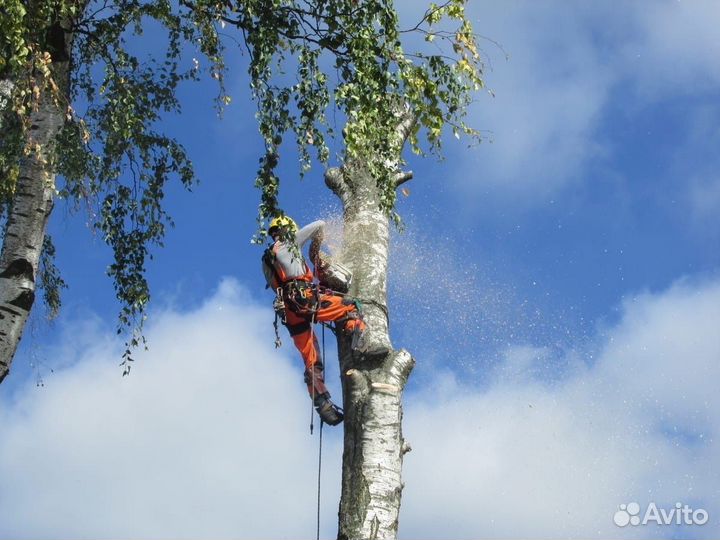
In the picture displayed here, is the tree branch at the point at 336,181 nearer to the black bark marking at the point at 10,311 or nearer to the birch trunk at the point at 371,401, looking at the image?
the birch trunk at the point at 371,401

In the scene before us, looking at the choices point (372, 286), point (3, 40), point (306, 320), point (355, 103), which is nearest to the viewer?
point (3, 40)

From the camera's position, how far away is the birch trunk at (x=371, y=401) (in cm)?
751

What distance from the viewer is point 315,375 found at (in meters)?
9.34

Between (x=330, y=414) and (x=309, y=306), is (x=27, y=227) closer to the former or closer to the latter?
(x=309, y=306)

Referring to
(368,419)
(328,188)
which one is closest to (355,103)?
(328,188)

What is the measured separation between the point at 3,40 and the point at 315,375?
4.36 meters

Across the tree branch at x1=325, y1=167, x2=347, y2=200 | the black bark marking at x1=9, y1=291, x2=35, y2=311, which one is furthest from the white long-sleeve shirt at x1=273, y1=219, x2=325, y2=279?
the black bark marking at x1=9, y1=291, x2=35, y2=311

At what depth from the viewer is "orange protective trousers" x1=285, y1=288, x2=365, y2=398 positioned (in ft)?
28.3

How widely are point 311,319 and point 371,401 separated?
1496mm

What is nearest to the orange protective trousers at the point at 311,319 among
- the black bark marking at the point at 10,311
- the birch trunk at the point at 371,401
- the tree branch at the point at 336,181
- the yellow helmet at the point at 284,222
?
the birch trunk at the point at 371,401

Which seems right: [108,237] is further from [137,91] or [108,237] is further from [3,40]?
[3,40]

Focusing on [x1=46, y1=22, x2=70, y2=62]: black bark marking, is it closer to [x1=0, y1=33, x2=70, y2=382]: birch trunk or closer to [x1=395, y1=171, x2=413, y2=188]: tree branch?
[x1=0, y1=33, x2=70, y2=382]: birch trunk

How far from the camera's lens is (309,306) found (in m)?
9.04

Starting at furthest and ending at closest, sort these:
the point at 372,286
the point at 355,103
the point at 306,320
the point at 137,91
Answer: the point at 137,91, the point at 306,320, the point at 372,286, the point at 355,103
